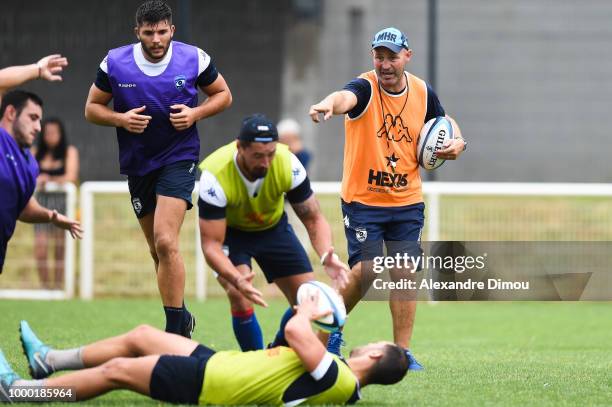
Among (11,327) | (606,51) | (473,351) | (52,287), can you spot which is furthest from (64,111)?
(473,351)

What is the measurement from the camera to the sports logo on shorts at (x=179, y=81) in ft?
27.1

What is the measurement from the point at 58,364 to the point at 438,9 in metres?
11.2

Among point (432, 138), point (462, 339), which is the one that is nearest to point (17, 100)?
point (432, 138)

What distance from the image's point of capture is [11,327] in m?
10.7

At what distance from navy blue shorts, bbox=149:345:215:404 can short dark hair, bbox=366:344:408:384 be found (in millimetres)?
927

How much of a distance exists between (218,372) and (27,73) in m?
2.03

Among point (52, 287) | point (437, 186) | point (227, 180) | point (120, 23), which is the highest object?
point (120, 23)

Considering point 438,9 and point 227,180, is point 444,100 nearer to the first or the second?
point 438,9

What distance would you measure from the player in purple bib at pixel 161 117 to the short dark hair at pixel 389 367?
Answer: 216 cm

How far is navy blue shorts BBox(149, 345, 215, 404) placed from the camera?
611 cm

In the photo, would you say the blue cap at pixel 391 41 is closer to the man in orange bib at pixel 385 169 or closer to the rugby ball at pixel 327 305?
the man in orange bib at pixel 385 169

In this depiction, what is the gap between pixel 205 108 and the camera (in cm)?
833

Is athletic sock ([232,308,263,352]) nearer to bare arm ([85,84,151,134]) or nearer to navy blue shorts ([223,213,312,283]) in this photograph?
navy blue shorts ([223,213,312,283])

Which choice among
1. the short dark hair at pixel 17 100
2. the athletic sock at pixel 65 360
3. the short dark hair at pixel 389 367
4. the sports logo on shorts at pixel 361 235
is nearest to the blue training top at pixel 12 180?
the short dark hair at pixel 17 100
